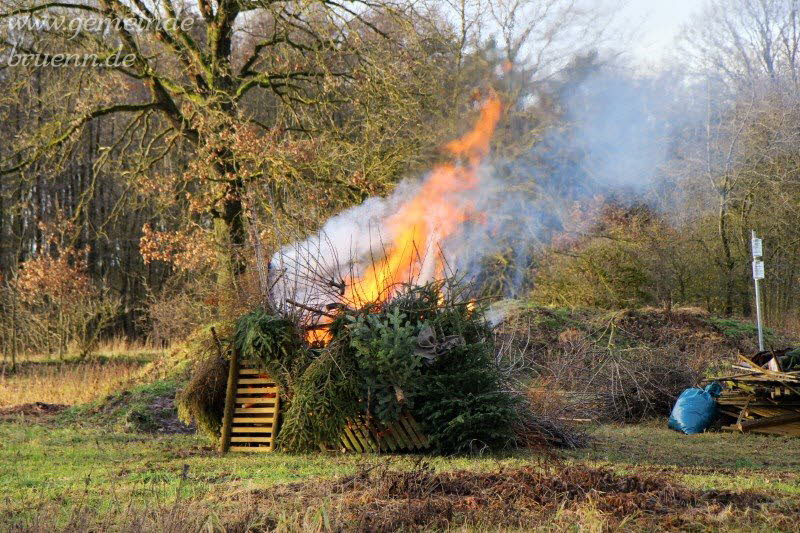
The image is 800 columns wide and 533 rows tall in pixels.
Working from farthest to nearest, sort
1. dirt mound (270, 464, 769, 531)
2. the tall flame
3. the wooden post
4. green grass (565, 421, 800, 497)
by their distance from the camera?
the tall flame < the wooden post < green grass (565, 421, 800, 497) < dirt mound (270, 464, 769, 531)

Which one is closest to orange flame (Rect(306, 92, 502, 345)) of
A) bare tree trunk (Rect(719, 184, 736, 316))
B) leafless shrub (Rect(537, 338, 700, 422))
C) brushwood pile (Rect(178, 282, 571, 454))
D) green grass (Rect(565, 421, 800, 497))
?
brushwood pile (Rect(178, 282, 571, 454))

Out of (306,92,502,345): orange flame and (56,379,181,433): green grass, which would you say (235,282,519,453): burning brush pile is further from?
(56,379,181,433): green grass

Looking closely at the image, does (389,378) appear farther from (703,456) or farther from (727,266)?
(727,266)

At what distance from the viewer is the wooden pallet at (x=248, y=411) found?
9703 mm

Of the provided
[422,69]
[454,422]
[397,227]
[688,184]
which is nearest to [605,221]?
[688,184]

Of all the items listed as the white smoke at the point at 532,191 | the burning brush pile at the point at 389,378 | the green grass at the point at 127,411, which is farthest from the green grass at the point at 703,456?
the green grass at the point at 127,411

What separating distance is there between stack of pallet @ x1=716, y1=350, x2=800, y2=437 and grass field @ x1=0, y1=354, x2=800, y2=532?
0.46m

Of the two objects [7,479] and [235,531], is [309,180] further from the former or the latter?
[235,531]

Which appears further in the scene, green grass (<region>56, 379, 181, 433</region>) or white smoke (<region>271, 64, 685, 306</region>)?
green grass (<region>56, 379, 181, 433</region>)

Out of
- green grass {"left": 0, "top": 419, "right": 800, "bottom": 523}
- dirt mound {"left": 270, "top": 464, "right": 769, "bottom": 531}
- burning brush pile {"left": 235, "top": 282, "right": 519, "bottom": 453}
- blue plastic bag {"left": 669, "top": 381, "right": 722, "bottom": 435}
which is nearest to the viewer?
→ dirt mound {"left": 270, "top": 464, "right": 769, "bottom": 531}

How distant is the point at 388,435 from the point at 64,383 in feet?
32.7

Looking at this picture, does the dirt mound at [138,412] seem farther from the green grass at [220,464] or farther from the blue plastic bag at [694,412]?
the blue plastic bag at [694,412]

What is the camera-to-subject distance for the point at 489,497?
5.98m

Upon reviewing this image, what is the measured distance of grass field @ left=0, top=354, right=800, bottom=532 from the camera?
17.3ft
